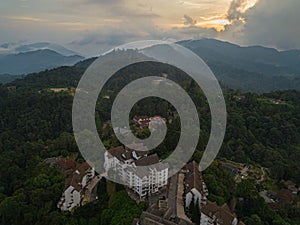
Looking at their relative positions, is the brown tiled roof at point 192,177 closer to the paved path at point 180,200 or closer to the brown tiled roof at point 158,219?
the paved path at point 180,200

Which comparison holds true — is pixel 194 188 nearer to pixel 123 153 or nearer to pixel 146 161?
pixel 146 161

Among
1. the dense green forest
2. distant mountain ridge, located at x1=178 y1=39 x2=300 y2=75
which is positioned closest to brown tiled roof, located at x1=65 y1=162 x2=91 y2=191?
the dense green forest

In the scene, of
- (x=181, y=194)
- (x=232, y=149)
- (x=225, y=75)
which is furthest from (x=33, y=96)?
(x=225, y=75)

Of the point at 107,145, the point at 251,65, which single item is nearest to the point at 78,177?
the point at 107,145

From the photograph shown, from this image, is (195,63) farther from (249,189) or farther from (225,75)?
(225,75)

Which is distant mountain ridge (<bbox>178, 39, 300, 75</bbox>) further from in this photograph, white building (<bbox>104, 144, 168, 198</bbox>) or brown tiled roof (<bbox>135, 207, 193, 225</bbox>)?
brown tiled roof (<bbox>135, 207, 193, 225</bbox>)
